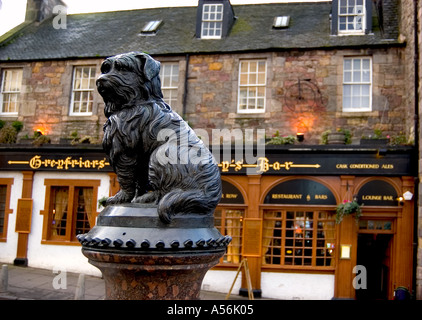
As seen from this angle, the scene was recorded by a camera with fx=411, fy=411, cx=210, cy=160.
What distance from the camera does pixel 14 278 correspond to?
1083cm

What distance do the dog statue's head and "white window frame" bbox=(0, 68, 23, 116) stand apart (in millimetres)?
13030

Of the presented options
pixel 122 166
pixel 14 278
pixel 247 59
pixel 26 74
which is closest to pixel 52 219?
pixel 14 278

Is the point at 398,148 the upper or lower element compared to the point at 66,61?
lower

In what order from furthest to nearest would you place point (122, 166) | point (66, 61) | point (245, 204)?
point (66, 61) < point (245, 204) < point (122, 166)

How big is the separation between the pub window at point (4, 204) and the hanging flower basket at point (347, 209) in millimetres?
9753

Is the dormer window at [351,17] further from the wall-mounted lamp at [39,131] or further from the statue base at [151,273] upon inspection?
the statue base at [151,273]

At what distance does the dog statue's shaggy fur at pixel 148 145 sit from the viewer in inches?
99.0

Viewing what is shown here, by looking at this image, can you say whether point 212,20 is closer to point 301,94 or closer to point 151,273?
Result: point 301,94

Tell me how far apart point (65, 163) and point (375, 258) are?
31.4 ft

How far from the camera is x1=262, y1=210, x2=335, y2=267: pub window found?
1084 cm

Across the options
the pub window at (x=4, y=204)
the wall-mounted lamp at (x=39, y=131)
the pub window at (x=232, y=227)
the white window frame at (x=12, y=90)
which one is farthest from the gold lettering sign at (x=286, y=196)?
the white window frame at (x=12, y=90)

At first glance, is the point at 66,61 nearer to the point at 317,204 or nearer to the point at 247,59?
the point at 247,59

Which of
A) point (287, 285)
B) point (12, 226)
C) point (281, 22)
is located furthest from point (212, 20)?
point (12, 226)

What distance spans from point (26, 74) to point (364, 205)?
11.5 meters
